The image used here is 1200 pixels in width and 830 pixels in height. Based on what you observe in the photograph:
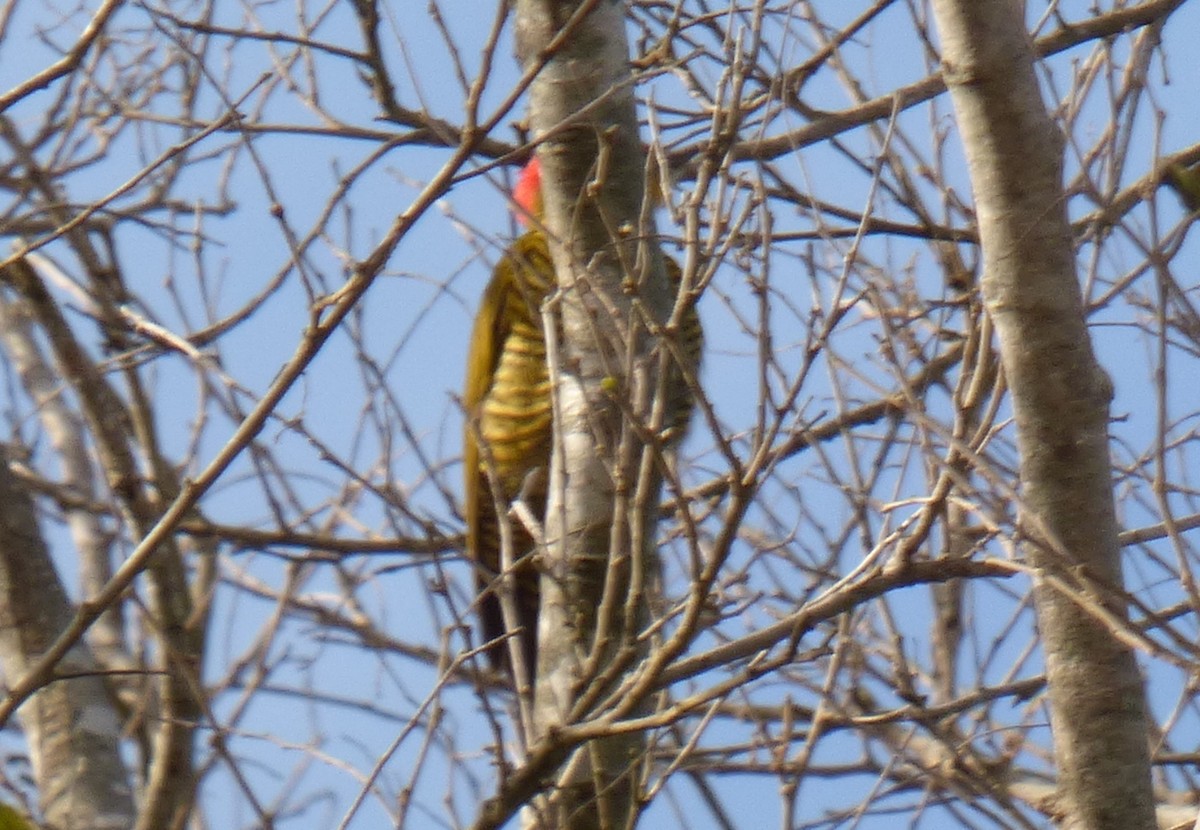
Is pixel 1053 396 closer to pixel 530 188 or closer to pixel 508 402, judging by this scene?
pixel 508 402

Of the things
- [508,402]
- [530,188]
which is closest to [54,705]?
[508,402]

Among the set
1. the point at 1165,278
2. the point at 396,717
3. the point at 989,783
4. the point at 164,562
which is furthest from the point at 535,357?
the point at 1165,278

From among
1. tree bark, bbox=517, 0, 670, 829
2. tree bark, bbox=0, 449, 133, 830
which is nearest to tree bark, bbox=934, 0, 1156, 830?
tree bark, bbox=517, 0, 670, 829

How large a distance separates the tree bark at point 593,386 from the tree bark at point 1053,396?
467 mm

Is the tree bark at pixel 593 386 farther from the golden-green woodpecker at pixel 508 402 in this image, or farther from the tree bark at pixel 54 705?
the golden-green woodpecker at pixel 508 402

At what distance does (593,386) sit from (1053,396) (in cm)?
76

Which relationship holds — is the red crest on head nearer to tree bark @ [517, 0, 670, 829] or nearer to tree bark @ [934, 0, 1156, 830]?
tree bark @ [517, 0, 670, 829]

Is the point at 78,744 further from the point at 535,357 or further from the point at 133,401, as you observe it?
the point at 535,357

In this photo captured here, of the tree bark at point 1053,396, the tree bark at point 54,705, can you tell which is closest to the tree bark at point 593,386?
the tree bark at point 1053,396

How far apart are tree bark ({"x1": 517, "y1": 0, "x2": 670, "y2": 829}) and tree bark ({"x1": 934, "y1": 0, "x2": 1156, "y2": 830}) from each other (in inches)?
18.4

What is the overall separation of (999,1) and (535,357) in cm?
297

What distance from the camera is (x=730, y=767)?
373cm


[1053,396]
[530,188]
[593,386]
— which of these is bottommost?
[1053,396]

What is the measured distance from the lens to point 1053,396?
1.99 metres
